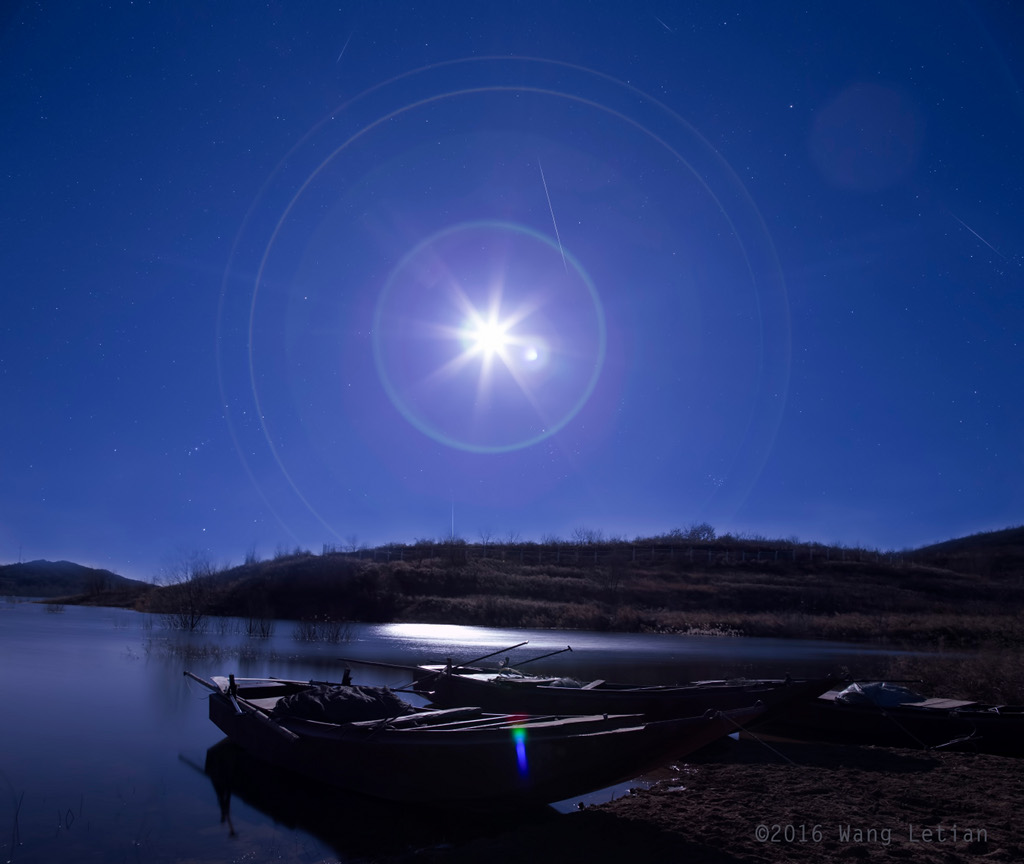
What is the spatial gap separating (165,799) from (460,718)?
4859mm

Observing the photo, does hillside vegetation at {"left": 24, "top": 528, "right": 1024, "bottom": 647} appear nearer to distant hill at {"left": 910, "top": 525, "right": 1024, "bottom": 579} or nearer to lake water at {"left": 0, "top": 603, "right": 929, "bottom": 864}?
distant hill at {"left": 910, "top": 525, "right": 1024, "bottom": 579}

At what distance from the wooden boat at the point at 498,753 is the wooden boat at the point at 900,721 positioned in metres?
4.85

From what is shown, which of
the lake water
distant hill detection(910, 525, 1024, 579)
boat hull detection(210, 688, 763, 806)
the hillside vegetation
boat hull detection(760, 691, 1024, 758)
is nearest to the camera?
boat hull detection(210, 688, 763, 806)

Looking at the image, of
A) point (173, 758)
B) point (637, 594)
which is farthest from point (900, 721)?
point (637, 594)

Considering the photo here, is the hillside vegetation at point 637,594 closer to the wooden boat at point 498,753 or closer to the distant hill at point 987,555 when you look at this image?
the distant hill at point 987,555

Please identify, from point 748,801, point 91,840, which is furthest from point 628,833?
point 91,840

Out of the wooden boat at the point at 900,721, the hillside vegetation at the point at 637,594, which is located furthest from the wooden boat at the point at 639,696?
the hillside vegetation at the point at 637,594

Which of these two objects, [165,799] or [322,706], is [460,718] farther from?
[165,799]

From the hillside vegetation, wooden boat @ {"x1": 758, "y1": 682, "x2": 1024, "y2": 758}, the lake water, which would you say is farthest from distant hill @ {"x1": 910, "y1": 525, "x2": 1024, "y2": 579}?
wooden boat @ {"x1": 758, "y1": 682, "x2": 1024, "y2": 758}

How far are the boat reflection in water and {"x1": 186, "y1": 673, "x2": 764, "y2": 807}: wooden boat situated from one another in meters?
0.30

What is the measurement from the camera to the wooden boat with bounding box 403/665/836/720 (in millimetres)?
14156

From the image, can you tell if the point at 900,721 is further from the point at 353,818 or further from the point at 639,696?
the point at 353,818

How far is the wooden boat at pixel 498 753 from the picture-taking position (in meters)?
8.80

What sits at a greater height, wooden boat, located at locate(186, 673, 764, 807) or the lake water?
wooden boat, located at locate(186, 673, 764, 807)
